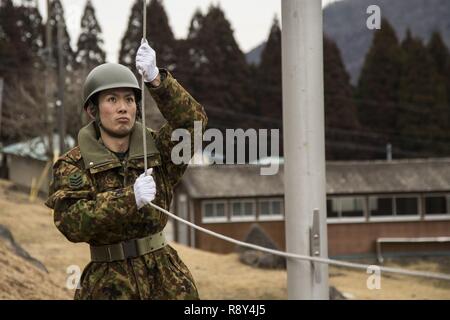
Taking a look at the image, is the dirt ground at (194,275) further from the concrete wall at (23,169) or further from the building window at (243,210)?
the concrete wall at (23,169)

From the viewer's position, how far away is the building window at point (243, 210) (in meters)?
27.5

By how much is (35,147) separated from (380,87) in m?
20.2

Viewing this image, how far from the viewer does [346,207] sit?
92.6 feet

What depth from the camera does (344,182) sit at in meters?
28.6

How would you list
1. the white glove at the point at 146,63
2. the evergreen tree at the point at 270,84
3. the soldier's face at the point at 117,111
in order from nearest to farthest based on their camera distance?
1. the white glove at the point at 146,63
2. the soldier's face at the point at 117,111
3. the evergreen tree at the point at 270,84

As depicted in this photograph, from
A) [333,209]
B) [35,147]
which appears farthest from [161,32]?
[333,209]

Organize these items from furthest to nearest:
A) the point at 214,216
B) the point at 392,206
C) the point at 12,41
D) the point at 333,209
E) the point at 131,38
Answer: the point at 12,41 → the point at 131,38 → the point at 392,206 → the point at 333,209 → the point at 214,216

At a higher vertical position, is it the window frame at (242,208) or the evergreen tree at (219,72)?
the evergreen tree at (219,72)

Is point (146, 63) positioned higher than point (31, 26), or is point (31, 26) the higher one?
point (31, 26)

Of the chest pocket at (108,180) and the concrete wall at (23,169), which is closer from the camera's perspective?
the chest pocket at (108,180)

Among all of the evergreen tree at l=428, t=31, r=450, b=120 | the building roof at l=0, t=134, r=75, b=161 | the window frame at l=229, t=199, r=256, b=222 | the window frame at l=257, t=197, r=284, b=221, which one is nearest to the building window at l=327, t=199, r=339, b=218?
the window frame at l=257, t=197, r=284, b=221

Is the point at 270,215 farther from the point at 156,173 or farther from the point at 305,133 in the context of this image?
the point at 305,133

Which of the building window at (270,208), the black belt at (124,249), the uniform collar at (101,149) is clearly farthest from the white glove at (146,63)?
the building window at (270,208)

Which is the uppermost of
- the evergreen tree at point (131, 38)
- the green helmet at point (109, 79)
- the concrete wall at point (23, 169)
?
the evergreen tree at point (131, 38)
